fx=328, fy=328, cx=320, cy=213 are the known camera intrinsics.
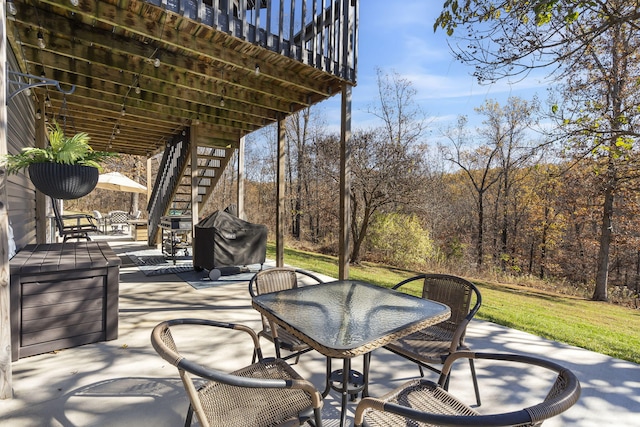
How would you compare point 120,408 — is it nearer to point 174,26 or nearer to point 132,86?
point 174,26

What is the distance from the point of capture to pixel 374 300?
207 cm

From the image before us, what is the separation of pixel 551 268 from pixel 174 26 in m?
18.0

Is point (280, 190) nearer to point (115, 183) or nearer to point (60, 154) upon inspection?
point (60, 154)

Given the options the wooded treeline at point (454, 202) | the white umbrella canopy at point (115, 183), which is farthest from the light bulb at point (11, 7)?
the wooded treeline at point (454, 202)

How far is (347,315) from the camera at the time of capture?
1775 millimetres

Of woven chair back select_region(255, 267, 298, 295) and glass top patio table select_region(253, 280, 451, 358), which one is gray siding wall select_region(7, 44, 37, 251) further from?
glass top patio table select_region(253, 280, 451, 358)

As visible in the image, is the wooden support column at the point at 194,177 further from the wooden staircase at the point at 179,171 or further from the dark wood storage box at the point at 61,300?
the dark wood storage box at the point at 61,300

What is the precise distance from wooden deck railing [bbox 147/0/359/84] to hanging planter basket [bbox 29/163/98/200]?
1.64m

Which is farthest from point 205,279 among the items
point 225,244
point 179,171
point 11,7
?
point 11,7

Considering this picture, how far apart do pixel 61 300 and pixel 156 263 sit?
164 inches

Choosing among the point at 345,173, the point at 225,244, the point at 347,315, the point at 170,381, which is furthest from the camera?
the point at 225,244

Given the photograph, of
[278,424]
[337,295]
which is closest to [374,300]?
[337,295]

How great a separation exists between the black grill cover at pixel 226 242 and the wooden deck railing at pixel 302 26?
2.99 m

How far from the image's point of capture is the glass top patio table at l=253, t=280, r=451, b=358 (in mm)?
1424
